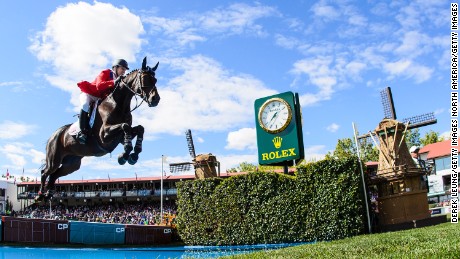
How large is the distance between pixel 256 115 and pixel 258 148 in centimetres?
214

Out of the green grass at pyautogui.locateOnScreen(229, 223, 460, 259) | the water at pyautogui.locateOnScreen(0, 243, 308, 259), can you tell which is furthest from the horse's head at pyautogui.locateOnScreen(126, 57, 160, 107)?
the water at pyautogui.locateOnScreen(0, 243, 308, 259)

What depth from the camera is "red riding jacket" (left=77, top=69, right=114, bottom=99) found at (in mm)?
6277

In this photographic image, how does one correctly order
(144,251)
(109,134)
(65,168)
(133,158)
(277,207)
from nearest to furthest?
1. (133,158)
2. (109,134)
3. (65,168)
4. (277,207)
5. (144,251)

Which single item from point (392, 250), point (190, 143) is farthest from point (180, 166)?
point (392, 250)

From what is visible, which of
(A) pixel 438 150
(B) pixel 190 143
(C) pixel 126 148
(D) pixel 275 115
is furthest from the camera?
(A) pixel 438 150

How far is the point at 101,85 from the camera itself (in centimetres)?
629

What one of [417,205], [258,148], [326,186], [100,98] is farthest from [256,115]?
[100,98]

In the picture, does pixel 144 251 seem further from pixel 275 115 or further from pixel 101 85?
pixel 101 85

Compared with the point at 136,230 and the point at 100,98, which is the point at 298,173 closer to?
the point at 136,230

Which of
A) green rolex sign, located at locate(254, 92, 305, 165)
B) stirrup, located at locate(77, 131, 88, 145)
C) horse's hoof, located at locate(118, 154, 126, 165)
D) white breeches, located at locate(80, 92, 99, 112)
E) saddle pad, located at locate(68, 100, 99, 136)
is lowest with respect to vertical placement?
horse's hoof, located at locate(118, 154, 126, 165)

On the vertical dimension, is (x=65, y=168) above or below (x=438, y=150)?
below

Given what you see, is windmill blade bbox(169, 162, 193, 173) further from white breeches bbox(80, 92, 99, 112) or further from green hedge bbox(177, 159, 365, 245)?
white breeches bbox(80, 92, 99, 112)

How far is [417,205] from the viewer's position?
2356 centimetres

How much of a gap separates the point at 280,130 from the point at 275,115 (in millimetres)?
1035
